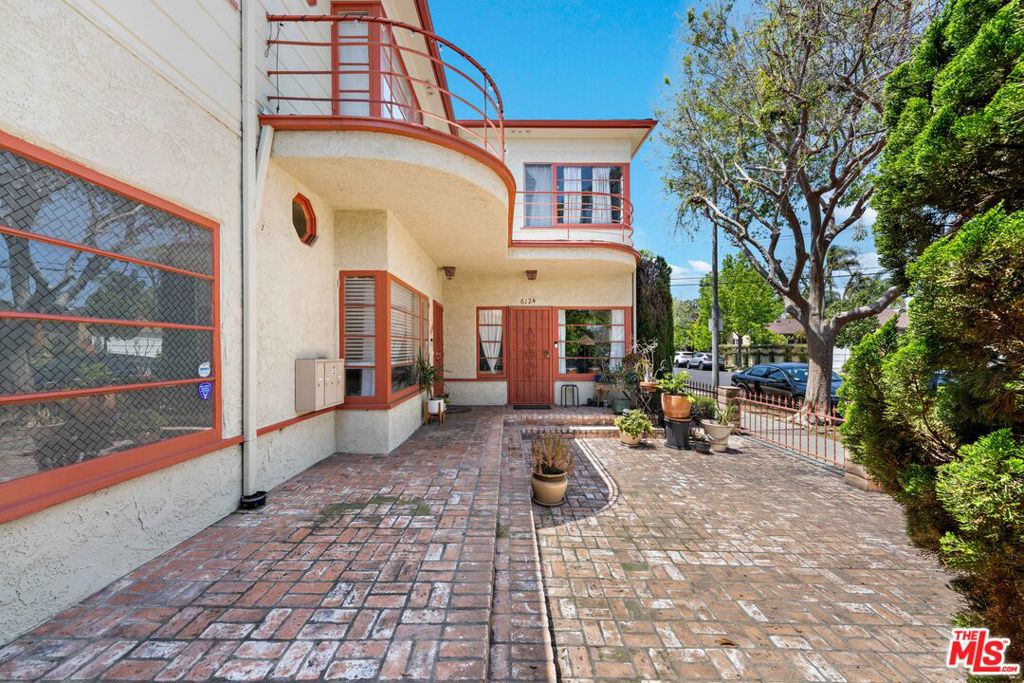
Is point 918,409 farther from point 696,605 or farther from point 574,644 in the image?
point 574,644

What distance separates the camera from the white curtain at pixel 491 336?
10.3 m

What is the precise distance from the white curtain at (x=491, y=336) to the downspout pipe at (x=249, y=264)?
676 cm

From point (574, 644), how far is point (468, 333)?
27.4 feet

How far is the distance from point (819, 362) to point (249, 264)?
41.4 feet

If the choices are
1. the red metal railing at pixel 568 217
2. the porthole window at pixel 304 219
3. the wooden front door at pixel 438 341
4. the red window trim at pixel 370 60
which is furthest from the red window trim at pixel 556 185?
the porthole window at pixel 304 219

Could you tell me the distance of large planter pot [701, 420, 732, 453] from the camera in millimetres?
7023

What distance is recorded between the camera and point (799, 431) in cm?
723

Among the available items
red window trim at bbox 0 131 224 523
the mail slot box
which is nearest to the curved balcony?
red window trim at bbox 0 131 224 523

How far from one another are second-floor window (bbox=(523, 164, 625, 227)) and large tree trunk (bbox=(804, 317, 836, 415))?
6.09m

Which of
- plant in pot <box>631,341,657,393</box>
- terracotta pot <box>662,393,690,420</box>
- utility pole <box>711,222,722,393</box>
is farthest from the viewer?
utility pole <box>711,222,722,393</box>

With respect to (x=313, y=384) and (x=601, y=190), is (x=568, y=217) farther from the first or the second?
(x=313, y=384)
